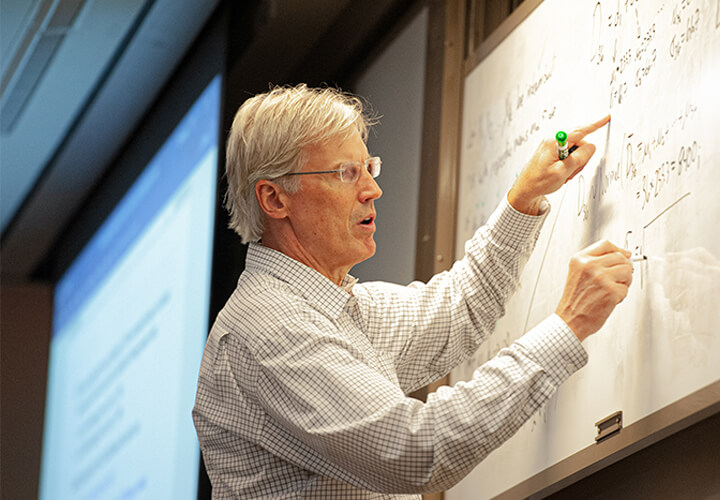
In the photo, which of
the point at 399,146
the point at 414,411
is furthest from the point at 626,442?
the point at 399,146

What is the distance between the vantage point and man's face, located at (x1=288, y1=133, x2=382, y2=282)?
1335 millimetres

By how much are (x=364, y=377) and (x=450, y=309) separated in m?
0.36

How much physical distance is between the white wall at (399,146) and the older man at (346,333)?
72cm

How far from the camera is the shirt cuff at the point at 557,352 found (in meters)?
1.05

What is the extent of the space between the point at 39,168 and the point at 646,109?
3181 millimetres

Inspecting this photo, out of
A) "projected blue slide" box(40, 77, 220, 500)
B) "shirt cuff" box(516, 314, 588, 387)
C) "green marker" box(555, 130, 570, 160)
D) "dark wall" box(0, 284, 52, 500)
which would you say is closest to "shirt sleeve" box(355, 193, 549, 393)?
"green marker" box(555, 130, 570, 160)

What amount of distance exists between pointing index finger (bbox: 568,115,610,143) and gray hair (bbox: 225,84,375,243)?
319 millimetres

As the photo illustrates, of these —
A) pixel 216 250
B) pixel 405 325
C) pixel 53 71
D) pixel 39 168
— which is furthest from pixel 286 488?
pixel 39 168

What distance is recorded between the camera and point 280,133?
1.33 metres

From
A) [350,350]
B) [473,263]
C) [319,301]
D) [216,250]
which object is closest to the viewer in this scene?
[350,350]

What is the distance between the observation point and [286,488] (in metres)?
1.20

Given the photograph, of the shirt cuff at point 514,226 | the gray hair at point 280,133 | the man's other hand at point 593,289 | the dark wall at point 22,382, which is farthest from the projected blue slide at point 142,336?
the man's other hand at point 593,289

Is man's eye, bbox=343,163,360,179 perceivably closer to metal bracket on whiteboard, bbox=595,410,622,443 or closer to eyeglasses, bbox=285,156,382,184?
eyeglasses, bbox=285,156,382,184

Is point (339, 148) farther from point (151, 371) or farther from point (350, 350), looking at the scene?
point (151, 371)
